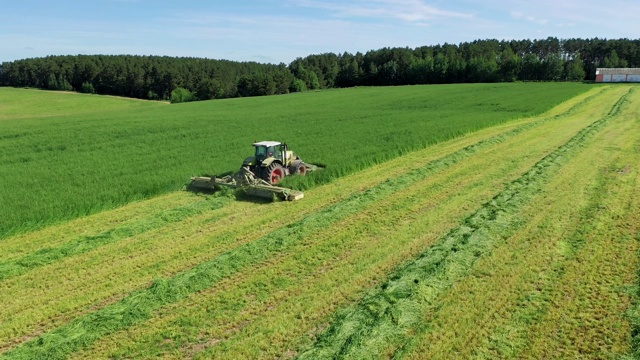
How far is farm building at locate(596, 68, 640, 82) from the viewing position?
8744cm

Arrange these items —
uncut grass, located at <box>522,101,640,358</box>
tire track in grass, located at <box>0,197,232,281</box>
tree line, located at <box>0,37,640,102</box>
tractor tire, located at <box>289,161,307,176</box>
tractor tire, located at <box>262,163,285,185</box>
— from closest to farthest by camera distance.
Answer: uncut grass, located at <box>522,101,640,358</box> → tire track in grass, located at <box>0,197,232,281</box> → tractor tire, located at <box>262,163,285,185</box> → tractor tire, located at <box>289,161,307,176</box> → tree line, located at <box>0,37,640,102</box>

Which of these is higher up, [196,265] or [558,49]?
[558,49]

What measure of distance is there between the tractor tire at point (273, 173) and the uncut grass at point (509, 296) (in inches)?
330

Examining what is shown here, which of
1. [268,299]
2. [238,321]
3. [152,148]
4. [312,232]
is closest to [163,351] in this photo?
[238,321]

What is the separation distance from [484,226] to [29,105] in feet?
275

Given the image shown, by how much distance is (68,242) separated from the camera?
38.1 feet

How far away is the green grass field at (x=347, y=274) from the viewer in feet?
23.5

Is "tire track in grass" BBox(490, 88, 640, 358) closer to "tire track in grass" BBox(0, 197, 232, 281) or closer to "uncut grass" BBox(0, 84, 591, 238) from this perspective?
"uncut grass" BBox(0, 84, 591, 238)

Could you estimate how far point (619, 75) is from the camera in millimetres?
87875

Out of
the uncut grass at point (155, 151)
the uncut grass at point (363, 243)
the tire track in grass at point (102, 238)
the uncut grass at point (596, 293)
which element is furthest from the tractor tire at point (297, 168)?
the uncut grass at point (596, 293)

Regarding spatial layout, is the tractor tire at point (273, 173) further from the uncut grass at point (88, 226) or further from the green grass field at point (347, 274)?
the uncut grass at point (88, 226)

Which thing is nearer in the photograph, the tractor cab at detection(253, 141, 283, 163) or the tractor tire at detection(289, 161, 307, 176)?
the tractor cab at detection(253, 141, 283, 163)

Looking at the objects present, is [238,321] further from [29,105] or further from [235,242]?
[29,105]

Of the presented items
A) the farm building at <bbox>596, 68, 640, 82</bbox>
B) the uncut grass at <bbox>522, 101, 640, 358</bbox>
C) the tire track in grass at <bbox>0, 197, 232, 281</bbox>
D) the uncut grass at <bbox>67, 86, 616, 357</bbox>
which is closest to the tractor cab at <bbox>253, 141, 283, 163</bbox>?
the tire track in grass at <bbox>0, 197, 232, 281</bbox>
